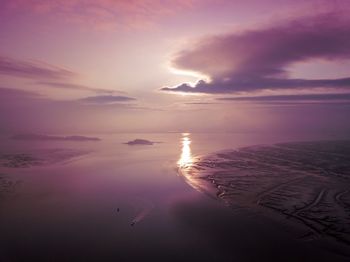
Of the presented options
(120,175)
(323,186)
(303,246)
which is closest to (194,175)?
(120,175)

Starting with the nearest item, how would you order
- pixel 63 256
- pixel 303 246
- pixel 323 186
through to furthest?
pixel 63 256 → pixel 303 246 → pixel 323 186

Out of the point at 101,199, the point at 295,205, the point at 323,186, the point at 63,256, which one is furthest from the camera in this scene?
the point at 323,186

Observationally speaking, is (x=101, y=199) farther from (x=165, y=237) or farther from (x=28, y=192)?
(x=165, y=237)

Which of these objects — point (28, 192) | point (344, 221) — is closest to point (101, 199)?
point (28, 192)

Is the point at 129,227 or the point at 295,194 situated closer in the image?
the point at 129,227

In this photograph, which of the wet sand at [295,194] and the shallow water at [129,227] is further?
the wet sand at [295,194]

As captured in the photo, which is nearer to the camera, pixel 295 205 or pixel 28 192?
pixel 295 205

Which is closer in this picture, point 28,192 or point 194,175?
point 28,192

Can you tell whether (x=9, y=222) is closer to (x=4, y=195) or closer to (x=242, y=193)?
(x=4, y=195)

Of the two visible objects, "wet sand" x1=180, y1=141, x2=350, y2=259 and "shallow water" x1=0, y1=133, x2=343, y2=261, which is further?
"wet sand" x1=180, y1=141, x2=350, y2=259
